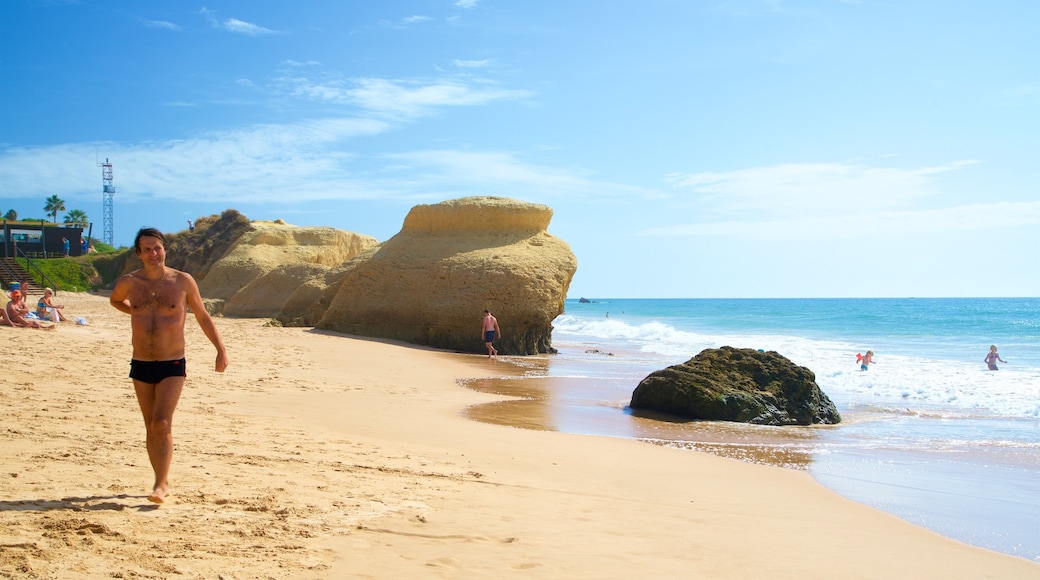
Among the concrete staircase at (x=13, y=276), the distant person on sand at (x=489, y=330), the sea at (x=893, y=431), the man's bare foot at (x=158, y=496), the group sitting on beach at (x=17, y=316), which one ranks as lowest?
the sea at (x=893, y=431)

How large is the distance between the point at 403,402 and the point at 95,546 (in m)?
6.89

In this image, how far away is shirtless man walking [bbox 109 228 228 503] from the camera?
442 cm

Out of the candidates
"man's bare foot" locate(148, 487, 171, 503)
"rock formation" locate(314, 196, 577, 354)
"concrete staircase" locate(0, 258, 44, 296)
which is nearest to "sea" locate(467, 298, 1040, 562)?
"rock formation" locate(314, 196, 577, 354)

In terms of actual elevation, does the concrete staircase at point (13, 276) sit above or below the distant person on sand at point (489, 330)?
above

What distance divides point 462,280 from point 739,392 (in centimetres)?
1271

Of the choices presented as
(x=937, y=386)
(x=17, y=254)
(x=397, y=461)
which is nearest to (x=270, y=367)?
(x=397, y=461)

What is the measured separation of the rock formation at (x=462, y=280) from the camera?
2220cm

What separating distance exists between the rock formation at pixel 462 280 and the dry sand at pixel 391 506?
13299 mm

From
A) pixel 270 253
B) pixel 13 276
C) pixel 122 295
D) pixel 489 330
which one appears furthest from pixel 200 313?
pixel 13 276

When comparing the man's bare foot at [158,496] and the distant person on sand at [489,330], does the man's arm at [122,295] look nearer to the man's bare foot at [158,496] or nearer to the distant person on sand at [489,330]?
the man's bare foot at [158,496]

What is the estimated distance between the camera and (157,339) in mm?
4465

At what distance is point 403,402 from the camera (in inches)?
411

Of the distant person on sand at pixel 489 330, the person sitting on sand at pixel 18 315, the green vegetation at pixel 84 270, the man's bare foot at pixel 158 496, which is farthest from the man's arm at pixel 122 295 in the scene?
the green vegetation at pixel 84 270

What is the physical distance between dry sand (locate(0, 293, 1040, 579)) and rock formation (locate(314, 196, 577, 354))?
13.3 metres
